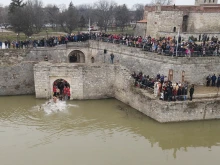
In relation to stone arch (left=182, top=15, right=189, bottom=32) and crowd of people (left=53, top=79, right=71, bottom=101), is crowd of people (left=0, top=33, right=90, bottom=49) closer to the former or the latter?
crowd of people (left=53, top=79, right=71, bottom=101)

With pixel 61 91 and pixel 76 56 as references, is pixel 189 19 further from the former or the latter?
pixel 61 91

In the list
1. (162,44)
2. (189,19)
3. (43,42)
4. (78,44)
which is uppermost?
(189,19)

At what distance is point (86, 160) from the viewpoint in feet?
43.8

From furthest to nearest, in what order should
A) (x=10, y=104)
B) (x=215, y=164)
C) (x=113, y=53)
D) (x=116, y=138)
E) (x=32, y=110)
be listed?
(x=113, y=53) → (x=10, y=104) → (x=32, y=110) → (x=116, y=138) → (x=215, y=164)

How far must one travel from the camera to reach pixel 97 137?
15.7 meters

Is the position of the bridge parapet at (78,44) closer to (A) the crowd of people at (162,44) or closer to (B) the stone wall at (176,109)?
(A) the crowd of people at (162,44)

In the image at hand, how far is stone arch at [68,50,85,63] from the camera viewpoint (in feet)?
94.6

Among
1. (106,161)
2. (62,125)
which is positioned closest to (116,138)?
(106,161)

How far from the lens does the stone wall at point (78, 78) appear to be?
20.4 meters

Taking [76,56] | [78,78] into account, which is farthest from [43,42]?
[78,78]

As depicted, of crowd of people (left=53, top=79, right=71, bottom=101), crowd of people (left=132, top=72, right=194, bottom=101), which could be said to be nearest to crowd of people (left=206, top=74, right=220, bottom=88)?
crowd of people (left=132, top=72, right=194, bottom=101)

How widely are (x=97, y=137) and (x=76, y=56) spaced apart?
50.9 feet

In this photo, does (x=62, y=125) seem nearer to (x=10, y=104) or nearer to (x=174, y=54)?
(x=10, y=104)

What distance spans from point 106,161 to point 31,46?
1633 cm
